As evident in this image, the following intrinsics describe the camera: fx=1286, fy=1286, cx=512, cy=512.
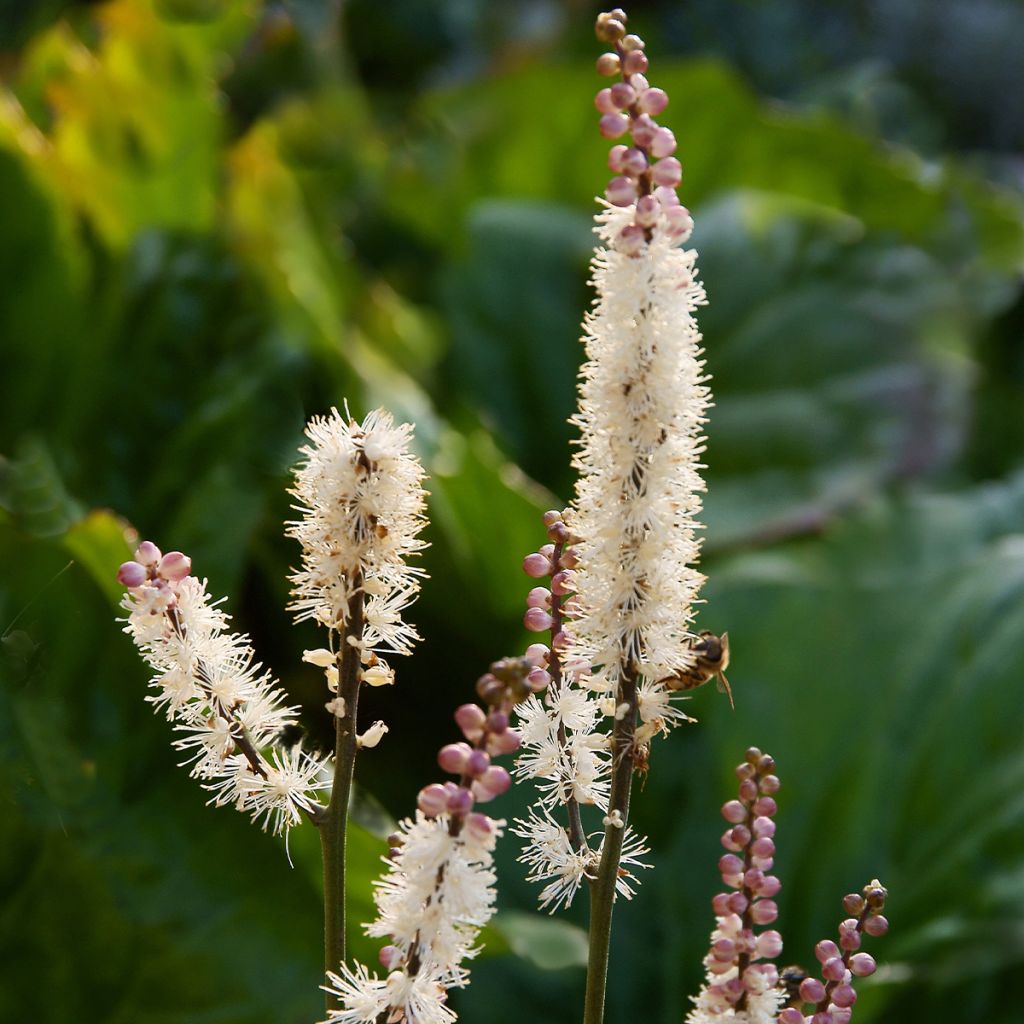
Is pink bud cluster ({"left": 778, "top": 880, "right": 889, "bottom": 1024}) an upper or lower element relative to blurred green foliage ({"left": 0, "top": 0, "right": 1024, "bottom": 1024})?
lower

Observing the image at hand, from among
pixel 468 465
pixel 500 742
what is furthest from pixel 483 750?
pixel 468 465

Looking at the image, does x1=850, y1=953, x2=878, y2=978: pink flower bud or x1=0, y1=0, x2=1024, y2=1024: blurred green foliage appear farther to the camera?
x1=0, y1=0, x2=1024, y2=1024: blurred green foliage

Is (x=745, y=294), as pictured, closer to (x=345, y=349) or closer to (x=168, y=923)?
(x=345, y=349)

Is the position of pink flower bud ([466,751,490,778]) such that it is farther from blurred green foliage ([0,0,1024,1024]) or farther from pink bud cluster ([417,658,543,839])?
blurred green foliage ([0,0,1024,1024])

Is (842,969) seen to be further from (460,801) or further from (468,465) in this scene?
(468,465)

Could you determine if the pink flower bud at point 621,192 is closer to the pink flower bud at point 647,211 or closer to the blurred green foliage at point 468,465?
the pink flower bud at point 647,211

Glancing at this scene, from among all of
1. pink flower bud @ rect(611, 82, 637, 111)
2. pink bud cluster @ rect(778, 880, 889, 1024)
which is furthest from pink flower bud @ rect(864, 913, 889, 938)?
pink flower bud @ rect(611, 82, 637, 111)

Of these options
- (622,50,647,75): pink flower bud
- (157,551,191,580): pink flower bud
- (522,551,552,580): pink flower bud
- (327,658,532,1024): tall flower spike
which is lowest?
(327,658,532,1024): tall flower spike
